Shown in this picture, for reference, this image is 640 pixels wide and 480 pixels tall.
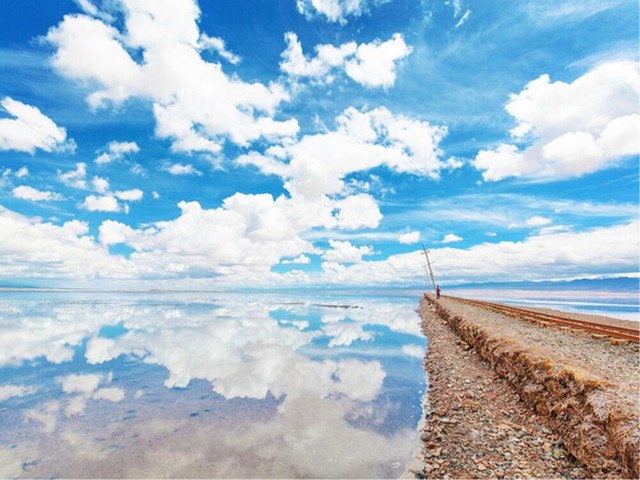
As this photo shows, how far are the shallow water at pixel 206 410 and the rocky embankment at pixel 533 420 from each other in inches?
44.2

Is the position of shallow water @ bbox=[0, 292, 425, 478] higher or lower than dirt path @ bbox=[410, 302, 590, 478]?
lower

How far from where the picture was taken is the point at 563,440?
7242 mm

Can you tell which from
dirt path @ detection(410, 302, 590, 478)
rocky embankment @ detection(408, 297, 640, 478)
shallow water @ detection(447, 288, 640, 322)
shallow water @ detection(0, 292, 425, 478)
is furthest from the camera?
shallow water @ detection(447, 288, 640, 322)

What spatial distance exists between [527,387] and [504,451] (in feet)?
11.1

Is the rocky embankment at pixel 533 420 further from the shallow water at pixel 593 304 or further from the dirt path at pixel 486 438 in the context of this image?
the shallow water at pixel 593 304

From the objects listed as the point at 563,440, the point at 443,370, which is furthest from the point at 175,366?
the point at 563,440

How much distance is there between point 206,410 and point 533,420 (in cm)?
1019

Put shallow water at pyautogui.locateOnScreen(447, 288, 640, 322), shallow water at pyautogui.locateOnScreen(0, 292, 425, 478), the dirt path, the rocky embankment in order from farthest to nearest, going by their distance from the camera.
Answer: shallow water at pyautogui.locateOnScreen(447, 288, 640, 322) → shallow water at pyautogui.locateOnScreen(0, 292, 425, 478) → the dirt path → the rocky embankment

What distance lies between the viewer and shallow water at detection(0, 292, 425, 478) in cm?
773

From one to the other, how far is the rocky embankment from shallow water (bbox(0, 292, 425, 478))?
3.68ft

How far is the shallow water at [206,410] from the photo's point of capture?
304 inches

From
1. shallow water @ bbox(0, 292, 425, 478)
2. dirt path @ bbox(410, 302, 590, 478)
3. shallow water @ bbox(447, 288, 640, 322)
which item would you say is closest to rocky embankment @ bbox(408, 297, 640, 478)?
dirt path @ bbox(410, 302, 590, 478)

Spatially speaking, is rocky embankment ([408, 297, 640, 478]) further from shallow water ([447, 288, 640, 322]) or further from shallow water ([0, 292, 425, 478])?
shallow water ([447, 288, 640, 322])

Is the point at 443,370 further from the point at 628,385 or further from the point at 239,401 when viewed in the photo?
the point at 239,401
